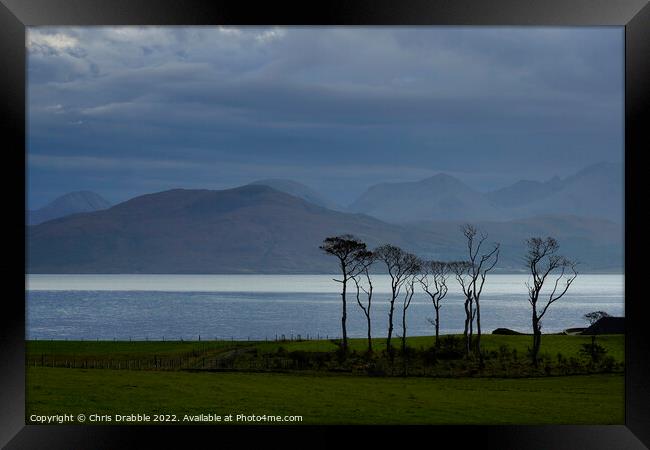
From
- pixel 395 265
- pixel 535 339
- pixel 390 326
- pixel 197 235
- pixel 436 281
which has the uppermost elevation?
pixel 197 235

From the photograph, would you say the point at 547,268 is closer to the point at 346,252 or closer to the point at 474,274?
the point at 474,274

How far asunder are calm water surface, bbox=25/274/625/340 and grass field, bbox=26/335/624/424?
1.34ft

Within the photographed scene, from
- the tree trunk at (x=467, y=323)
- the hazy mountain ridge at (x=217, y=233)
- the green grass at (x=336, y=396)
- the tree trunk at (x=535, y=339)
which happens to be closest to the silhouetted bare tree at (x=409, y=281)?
the tree trunk at (x=467, y=323)

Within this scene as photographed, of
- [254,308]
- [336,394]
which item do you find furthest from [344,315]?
[254,308]

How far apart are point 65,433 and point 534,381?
7.38 metres

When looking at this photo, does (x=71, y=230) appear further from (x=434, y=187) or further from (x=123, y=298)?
(x=434, y=187)

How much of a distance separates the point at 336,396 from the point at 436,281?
302 cm

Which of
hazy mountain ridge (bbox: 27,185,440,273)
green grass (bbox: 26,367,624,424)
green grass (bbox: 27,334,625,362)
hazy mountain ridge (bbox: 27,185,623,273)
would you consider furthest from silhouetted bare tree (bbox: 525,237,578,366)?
hazy mountain ridge (bbox: 27,185,440,273)

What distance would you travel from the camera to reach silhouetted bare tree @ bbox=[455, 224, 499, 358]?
1050 centimetres

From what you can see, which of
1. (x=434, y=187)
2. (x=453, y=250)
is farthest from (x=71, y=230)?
(x=453, y=250)

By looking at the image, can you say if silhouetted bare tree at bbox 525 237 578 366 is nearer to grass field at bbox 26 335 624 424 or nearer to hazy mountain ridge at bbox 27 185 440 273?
grass field at bbox 26 335 624 424

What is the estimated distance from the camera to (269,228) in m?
19.3

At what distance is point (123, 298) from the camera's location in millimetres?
14703

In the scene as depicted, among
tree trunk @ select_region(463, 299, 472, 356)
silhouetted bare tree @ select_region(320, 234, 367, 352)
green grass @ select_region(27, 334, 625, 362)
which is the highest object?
silhouetted bare tree @ select_region(320, 234, 367, 352)
